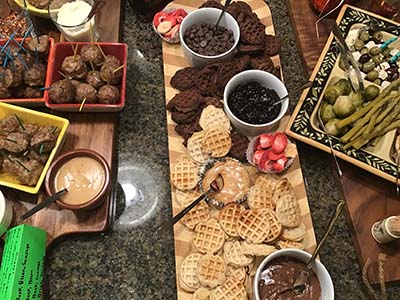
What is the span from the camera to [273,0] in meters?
1.84

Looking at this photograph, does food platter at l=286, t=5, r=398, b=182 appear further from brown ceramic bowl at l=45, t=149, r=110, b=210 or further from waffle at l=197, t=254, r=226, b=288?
brown ceramic bowl at l=45, t=149, r=110, b=210

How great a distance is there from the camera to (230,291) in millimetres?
1288

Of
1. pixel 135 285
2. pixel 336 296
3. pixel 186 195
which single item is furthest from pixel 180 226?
pixel 336 296

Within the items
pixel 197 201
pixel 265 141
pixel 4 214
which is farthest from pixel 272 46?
pixel 4 214

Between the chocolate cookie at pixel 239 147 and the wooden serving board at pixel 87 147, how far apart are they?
383 mm

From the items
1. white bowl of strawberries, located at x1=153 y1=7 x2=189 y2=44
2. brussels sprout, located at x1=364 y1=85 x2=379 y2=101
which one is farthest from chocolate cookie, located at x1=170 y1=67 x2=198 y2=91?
brussels sprout, located at x1=364 y1=85 x2=379 y2=101

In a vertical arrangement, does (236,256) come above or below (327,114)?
below

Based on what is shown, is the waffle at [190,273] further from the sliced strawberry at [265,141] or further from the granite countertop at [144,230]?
the sliced strawberry at [265,141]

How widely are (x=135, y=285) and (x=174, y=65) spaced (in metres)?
0.74

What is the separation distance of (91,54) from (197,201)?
0.58m

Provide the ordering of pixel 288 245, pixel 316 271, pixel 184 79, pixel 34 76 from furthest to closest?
pixel 184 79 → pixel 34 76 → pixel 288 245 → pixel 316 271

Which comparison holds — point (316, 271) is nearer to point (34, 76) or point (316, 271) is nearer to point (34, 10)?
point (34, 76)

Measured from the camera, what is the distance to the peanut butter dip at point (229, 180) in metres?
1.43

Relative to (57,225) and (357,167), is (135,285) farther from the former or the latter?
(357,167)
